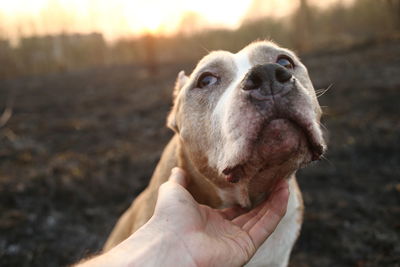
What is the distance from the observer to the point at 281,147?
2.15 metres

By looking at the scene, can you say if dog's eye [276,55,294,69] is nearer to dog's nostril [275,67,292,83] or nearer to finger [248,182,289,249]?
dog's nostril [275,67,292,83]

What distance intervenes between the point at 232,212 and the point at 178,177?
0.57 metres

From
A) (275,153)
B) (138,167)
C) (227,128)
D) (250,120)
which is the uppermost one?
(250,120)

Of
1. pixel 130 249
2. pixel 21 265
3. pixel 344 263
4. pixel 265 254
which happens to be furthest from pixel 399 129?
pixel 21 265

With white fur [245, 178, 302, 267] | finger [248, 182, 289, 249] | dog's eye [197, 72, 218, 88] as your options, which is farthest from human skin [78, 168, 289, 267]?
dog's eye [197, 72, 218, 88]

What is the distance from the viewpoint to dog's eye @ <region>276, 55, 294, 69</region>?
295 centimetres

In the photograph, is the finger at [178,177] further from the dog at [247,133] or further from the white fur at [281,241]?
the white fur at [281,241]

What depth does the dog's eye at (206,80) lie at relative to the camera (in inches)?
116

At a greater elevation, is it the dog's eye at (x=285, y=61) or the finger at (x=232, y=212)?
the dog's eye at (x=285, y=61)

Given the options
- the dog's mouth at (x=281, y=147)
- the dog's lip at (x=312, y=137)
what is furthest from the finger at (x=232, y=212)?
the dog's lip at (x=312, y=137)

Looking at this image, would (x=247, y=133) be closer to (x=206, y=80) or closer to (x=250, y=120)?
(x=250, y=120)

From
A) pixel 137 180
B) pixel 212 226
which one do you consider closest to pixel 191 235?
pixel 212 226

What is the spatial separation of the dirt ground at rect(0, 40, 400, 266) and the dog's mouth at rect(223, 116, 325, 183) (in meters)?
2.24

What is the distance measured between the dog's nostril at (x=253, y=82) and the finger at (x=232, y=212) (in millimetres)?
1269
